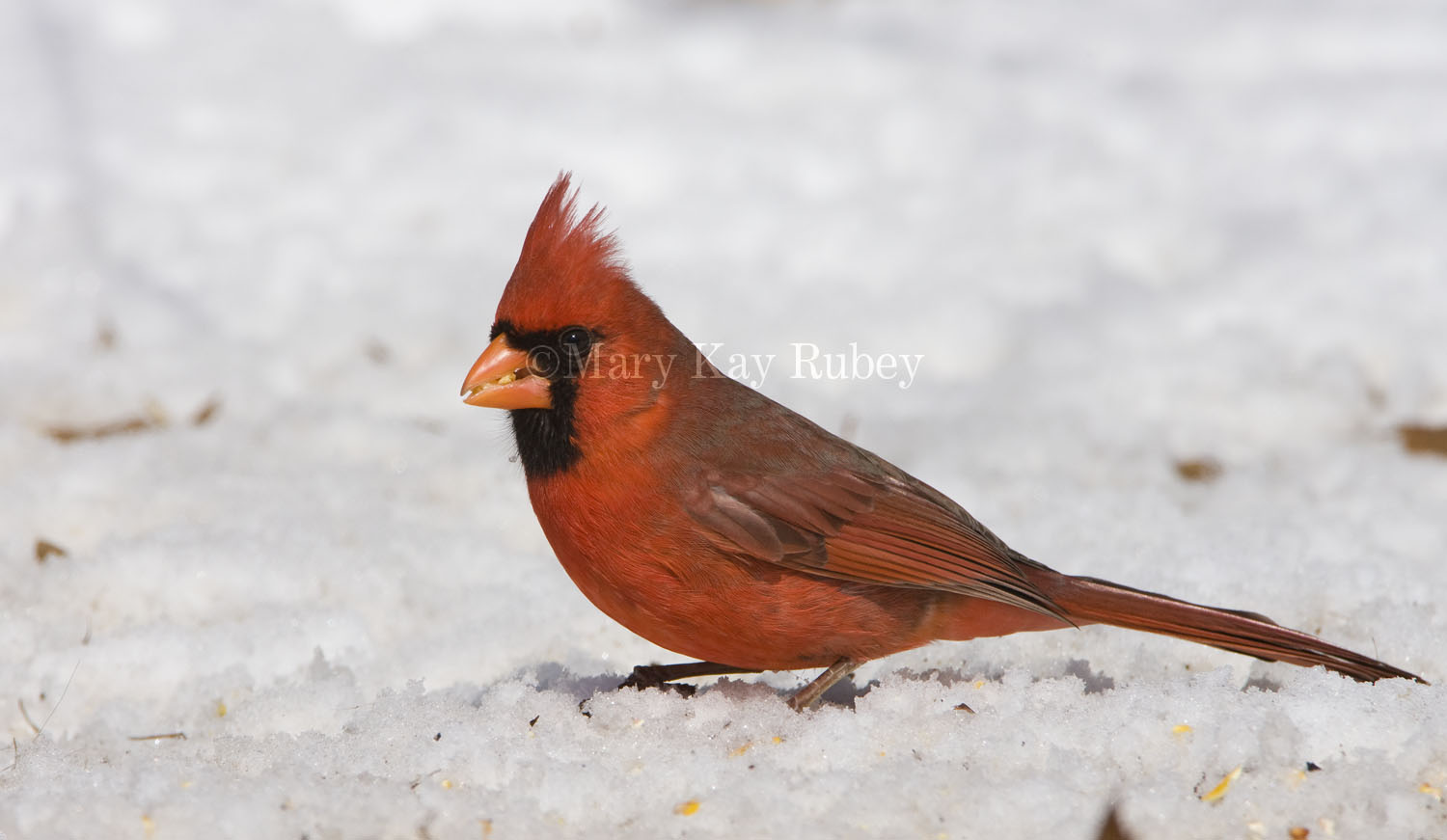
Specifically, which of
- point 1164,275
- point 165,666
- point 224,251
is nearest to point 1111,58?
point 1164,275

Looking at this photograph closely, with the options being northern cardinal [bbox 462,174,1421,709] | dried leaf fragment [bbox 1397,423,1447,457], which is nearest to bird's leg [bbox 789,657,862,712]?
northern cardinal [bbox 462,174,1421,709]

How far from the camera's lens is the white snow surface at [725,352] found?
2.19 metres

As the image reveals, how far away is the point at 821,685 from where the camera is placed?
2471 millimetres

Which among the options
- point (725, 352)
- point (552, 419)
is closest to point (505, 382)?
point (552, 419)

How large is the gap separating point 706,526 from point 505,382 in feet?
1.48

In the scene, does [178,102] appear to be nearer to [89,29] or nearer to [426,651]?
[89,29]

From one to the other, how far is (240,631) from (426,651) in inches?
16.1

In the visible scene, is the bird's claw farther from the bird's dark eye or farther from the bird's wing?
the bird's dark eye

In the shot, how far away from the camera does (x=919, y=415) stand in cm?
451

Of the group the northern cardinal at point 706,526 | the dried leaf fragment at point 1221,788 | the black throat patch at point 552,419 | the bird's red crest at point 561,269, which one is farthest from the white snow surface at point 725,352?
the bird's red crest at point 561,269

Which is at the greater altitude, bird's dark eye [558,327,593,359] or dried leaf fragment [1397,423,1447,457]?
dried leaf fragment [1397,423,1447,457]

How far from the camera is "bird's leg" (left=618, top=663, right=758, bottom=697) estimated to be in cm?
253

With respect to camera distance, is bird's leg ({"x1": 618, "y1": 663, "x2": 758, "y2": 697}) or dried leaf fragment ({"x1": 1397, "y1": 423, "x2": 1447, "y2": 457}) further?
dried leaf fragment ({"x1": 1397, "y1": 423, "x2": 1447, "y2": 457})

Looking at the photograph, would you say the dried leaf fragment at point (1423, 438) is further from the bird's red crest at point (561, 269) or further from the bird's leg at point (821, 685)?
the bird's red crest at point (561, 269)
